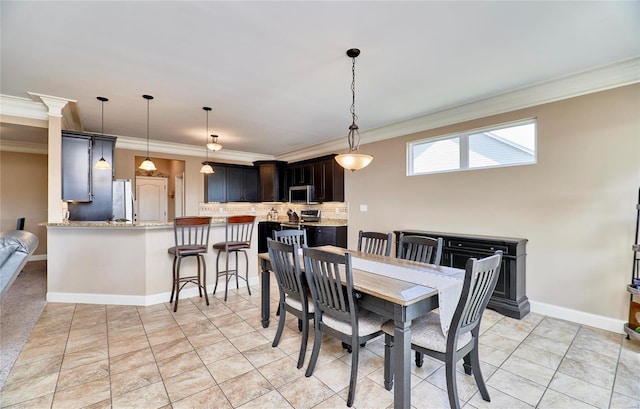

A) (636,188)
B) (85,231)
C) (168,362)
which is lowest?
(168,362)

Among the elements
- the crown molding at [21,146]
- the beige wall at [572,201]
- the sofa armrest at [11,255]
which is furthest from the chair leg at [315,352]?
the crown molding at [21,146]

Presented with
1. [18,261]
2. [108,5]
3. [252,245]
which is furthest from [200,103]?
[18,261]

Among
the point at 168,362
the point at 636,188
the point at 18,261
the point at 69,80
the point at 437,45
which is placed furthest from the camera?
the point at 69,80

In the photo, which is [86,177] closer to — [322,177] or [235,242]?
[235,242]

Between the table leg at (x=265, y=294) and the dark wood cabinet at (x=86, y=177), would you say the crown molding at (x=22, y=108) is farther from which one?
the table leg at (x=265, y=294)

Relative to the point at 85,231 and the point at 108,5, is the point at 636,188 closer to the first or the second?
the point at 108,5

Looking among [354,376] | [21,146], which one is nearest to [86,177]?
[21,146]

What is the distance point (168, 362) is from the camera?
7.19ft

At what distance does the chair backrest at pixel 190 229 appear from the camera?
3211mm

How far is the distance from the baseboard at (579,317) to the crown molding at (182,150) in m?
6.38

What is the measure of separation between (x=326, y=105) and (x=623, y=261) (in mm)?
3587

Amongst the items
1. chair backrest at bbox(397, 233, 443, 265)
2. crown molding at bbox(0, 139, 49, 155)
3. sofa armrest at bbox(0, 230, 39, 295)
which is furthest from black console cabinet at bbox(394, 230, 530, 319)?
crown molding at bbox(0, 139, 49, 155)

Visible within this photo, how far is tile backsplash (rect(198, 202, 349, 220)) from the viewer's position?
19.3 feet

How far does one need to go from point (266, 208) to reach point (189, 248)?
4357 millimetres
